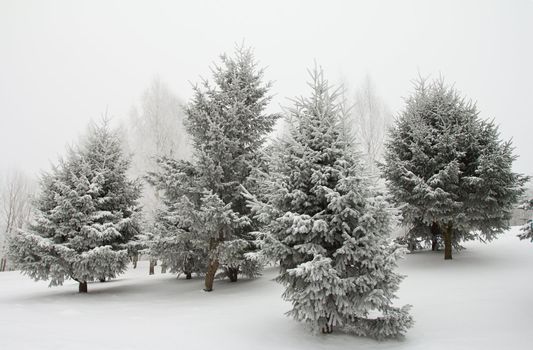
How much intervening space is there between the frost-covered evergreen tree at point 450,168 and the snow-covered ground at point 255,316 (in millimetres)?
1749

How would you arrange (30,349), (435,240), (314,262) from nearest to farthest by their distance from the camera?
1. (30,349)
2. (314,262)
3. (435,240)

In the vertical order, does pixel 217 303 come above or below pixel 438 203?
below

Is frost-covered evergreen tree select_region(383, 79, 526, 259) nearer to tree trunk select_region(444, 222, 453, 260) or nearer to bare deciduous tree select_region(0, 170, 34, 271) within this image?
tree trunk select_region(444, 222, 453, 260)

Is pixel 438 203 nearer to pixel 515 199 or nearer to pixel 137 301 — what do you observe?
pixel 515 199

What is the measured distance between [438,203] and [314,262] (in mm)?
7284

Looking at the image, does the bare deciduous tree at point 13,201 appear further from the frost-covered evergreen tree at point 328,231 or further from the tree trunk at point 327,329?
the tree trunk at point 327,329

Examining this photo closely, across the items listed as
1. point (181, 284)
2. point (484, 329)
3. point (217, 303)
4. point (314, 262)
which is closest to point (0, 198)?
point (181, 284)

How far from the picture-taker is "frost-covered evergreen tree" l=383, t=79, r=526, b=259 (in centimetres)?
1149

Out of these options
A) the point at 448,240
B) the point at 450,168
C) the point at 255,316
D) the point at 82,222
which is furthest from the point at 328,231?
the point at 82,222

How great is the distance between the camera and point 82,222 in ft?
38.8

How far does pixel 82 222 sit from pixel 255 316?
23.8 ft

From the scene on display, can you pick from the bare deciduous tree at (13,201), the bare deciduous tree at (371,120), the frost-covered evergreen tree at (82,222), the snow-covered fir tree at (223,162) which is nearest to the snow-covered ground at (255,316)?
the frost-covered evergreen tree at (82,222)

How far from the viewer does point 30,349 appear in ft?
17.5

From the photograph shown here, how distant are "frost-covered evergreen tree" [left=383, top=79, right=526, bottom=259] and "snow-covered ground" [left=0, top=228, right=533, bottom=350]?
1.75m
